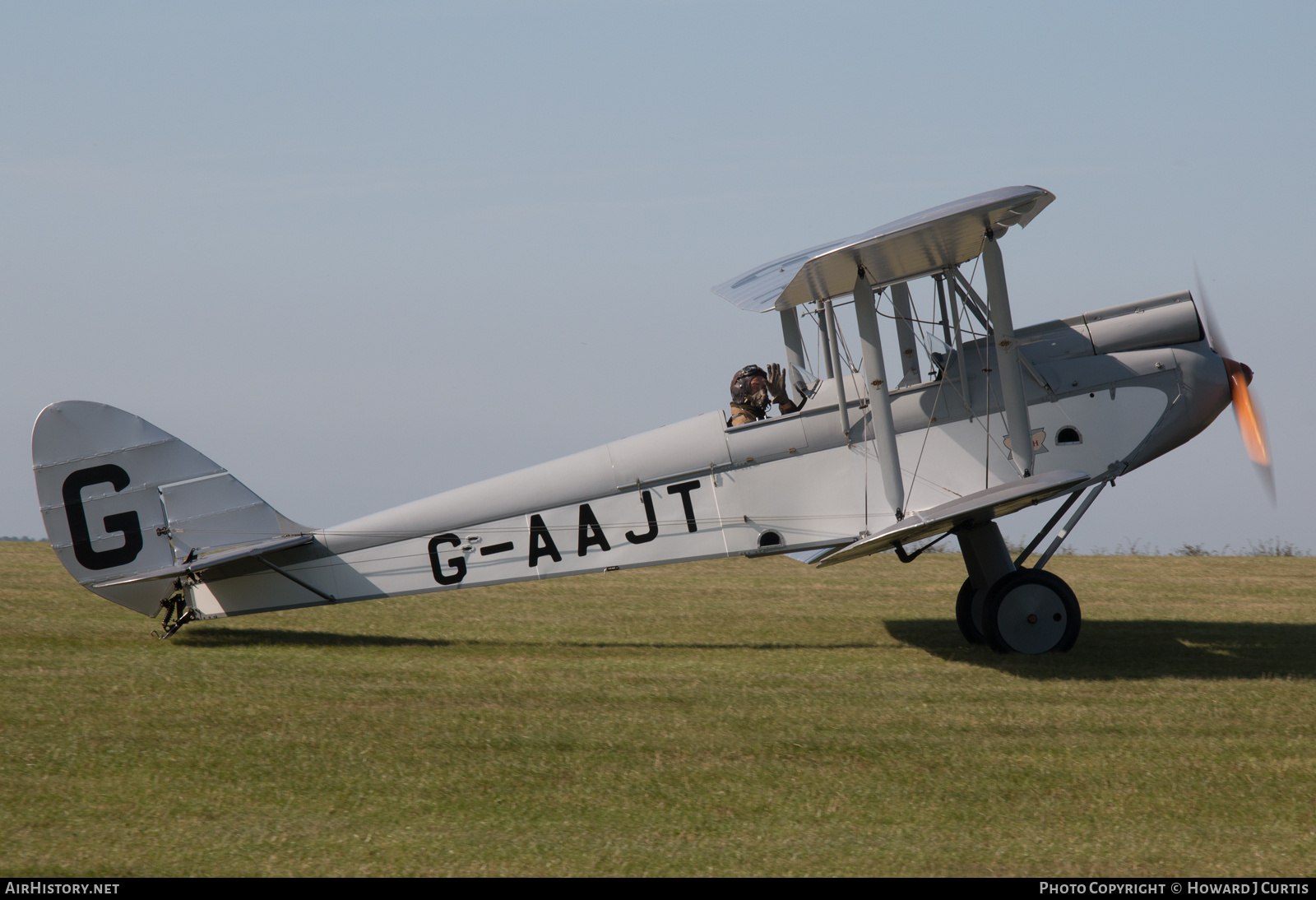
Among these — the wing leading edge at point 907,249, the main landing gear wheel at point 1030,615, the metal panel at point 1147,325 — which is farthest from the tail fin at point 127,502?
the metal panel at point 1147,325

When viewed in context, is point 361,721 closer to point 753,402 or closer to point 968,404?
point 753,402

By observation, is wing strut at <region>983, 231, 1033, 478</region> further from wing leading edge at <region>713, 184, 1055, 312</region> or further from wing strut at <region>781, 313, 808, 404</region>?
wing strut at <region>781, 313, 808, 404</region>

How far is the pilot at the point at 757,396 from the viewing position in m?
7.79

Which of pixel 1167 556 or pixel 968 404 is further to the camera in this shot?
pixel 1167 556

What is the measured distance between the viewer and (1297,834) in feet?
13.1

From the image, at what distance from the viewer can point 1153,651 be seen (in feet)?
24.6

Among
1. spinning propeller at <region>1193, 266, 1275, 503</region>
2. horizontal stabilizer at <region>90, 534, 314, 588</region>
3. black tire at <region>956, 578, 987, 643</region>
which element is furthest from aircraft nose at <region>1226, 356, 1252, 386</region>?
horizontal stabilizer at <region>90, 534, 314, 588</region>

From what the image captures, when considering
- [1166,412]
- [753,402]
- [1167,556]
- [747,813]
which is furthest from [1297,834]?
[1167,556]

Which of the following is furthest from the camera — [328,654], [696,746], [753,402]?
[753,402]

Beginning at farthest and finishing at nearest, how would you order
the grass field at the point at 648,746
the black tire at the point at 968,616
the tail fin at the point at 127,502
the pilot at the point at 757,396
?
the black tire at the point at 968,616
the pilot at the point at 757,396
the tail fin at the point at 127,502
the grass field at the point at 648,746

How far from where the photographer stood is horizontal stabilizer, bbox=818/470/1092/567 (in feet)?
21.4

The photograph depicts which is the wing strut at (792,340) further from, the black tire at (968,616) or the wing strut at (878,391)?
the black tire at (968,616)

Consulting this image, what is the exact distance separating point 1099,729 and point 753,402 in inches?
131

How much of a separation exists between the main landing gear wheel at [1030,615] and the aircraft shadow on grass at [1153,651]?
8 centimetres
